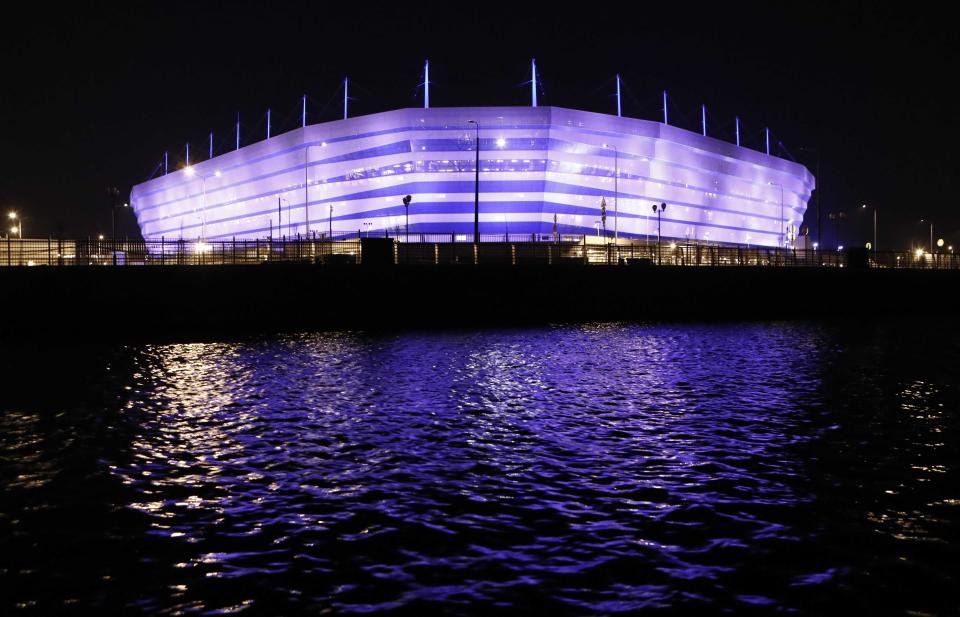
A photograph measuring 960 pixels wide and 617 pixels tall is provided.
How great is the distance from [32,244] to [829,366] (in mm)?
43565

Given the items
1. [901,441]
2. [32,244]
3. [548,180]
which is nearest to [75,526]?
[901,441]

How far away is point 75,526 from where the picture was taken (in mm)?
9289

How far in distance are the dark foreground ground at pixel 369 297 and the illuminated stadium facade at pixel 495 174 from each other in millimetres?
36280

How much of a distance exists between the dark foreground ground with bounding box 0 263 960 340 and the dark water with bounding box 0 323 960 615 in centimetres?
1726

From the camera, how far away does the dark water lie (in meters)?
7.36

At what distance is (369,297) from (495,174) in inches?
2466

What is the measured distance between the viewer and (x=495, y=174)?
10244 centimetres

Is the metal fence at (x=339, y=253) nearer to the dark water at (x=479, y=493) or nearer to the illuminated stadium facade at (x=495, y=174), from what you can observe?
the dark water at (x=479, y=493)

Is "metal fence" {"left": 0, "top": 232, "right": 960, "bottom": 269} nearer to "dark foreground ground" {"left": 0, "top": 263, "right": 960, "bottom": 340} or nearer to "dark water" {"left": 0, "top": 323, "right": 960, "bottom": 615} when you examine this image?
"dark foreground ground" {"left": 0, "top": 263, "right": 960, "bottom": 340}

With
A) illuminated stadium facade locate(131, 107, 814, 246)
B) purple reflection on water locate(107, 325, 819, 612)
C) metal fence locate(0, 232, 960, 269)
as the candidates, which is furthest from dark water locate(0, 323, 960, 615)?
illuminated stadium facade locate(131, 107, 814, 246)

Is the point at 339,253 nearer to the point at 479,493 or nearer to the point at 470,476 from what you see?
the point at 470,476

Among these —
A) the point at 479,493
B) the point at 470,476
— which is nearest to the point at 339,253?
the point at 470,476

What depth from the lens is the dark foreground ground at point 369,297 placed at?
3866cm

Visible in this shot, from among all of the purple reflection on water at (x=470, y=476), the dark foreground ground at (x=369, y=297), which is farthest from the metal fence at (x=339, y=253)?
the purple reflection on water at (x=470, y=476)
